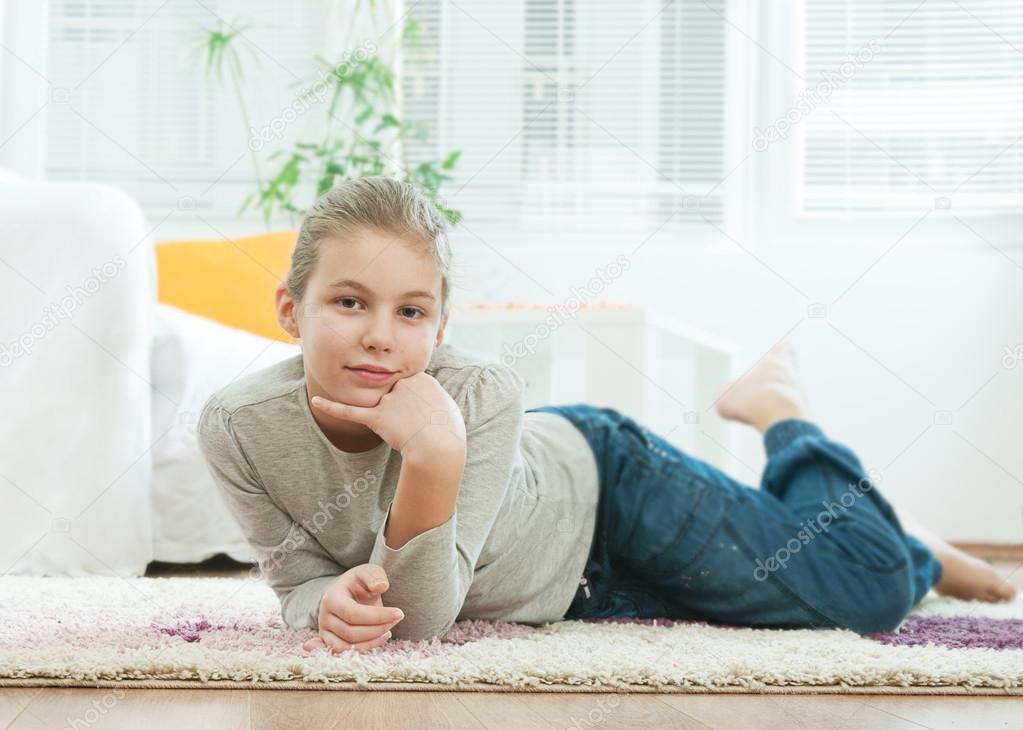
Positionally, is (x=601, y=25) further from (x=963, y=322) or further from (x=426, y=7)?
(x=963, y=322)

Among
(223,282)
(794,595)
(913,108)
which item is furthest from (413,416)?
(913,108)

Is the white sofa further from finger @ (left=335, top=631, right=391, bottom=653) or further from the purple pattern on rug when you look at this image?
the purple pattern on rug

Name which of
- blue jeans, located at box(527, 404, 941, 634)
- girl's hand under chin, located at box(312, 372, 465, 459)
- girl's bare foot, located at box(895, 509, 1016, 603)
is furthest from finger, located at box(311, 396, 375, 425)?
girl's bare foot, located at box(895, 509, 1016, 603)

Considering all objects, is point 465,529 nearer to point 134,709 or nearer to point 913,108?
point 134,709

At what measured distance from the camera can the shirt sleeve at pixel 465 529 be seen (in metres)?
0.94

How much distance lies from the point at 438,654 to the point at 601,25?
2359mm

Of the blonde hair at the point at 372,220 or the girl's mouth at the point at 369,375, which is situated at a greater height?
the blonde hair at the point at 372,220

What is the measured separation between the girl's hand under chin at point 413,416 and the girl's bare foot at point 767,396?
0.66 metres

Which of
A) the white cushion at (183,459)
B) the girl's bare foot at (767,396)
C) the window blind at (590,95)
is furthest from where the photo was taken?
the window blind at (590,95)

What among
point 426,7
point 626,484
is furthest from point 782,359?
point 426,7

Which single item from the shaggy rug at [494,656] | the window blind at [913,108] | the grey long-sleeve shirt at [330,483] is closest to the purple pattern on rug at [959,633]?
the shaggy rug at [494,656]

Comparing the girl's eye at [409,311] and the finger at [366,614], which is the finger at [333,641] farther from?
the girl's eye at [409,311]

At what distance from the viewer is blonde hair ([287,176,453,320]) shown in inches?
39.3

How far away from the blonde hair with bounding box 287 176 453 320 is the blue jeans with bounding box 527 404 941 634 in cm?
35
